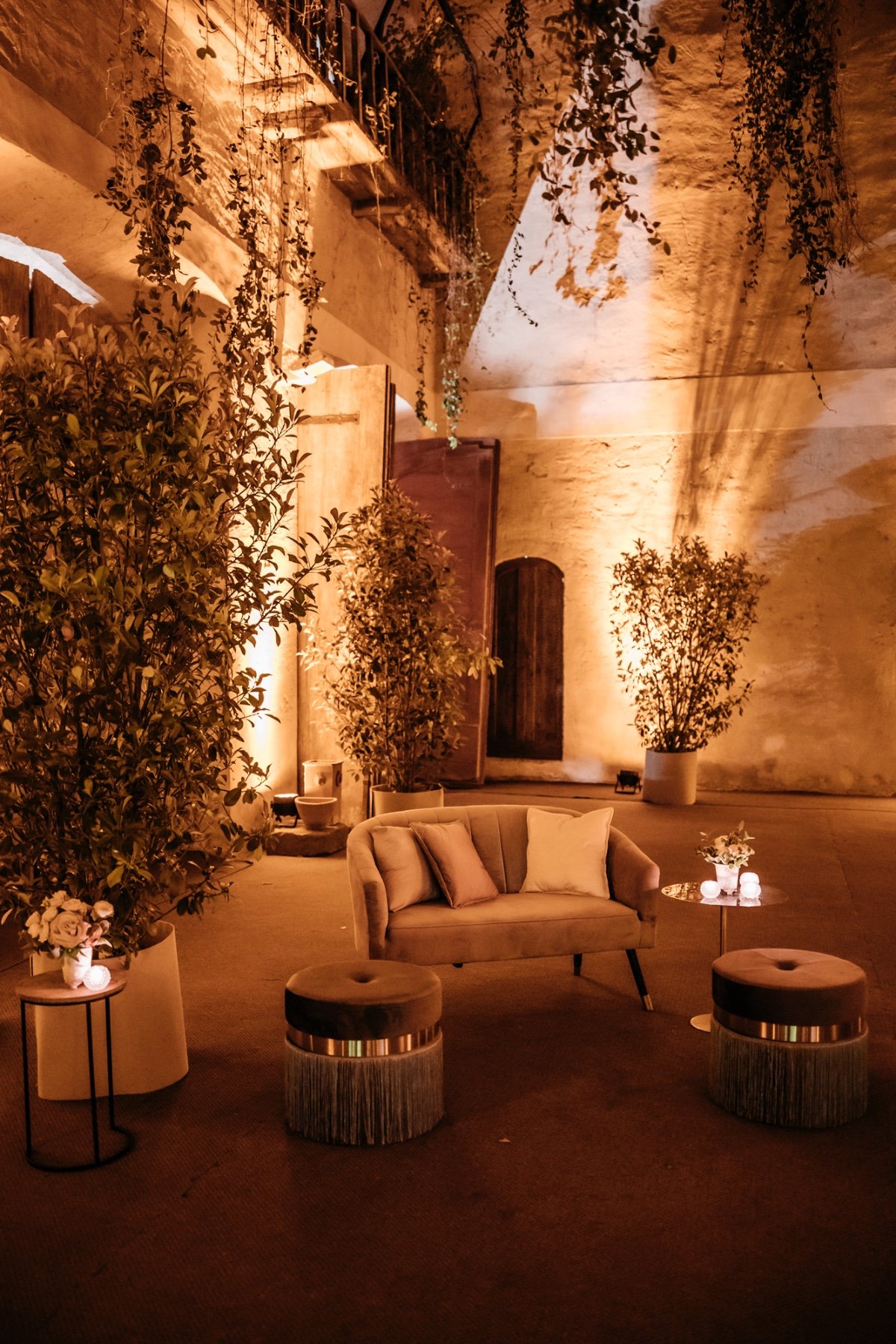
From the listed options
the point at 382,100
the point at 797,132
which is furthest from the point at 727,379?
the point at 382,100

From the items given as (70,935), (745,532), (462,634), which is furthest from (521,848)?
(745,532)

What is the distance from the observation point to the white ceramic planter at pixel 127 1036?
356 centimetres

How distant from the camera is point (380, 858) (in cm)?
441

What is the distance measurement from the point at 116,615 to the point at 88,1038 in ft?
4.24

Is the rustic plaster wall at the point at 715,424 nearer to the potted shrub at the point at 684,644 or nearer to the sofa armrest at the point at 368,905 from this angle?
the potted shrub at the point at 684,644

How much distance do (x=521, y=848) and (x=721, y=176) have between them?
7794mm

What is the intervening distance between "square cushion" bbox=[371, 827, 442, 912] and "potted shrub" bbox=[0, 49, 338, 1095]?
98cm

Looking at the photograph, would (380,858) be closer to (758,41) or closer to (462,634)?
(462,634)

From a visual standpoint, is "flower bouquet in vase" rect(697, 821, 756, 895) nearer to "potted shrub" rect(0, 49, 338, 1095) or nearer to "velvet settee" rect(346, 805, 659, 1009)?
"velvet settee" rect(346, 805, 659, 1009)

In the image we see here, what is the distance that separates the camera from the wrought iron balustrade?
22.3 feet

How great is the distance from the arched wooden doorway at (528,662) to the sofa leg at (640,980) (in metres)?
6.12

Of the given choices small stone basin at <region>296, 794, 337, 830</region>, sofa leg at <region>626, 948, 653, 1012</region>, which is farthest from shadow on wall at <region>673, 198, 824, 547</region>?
sofa leg at <region>626, 948, 653, 1012</region>

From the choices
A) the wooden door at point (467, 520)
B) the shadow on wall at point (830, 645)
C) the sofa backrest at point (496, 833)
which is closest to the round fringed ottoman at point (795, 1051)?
the sofa backrest at point (496, 833)

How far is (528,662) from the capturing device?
34.7ft
